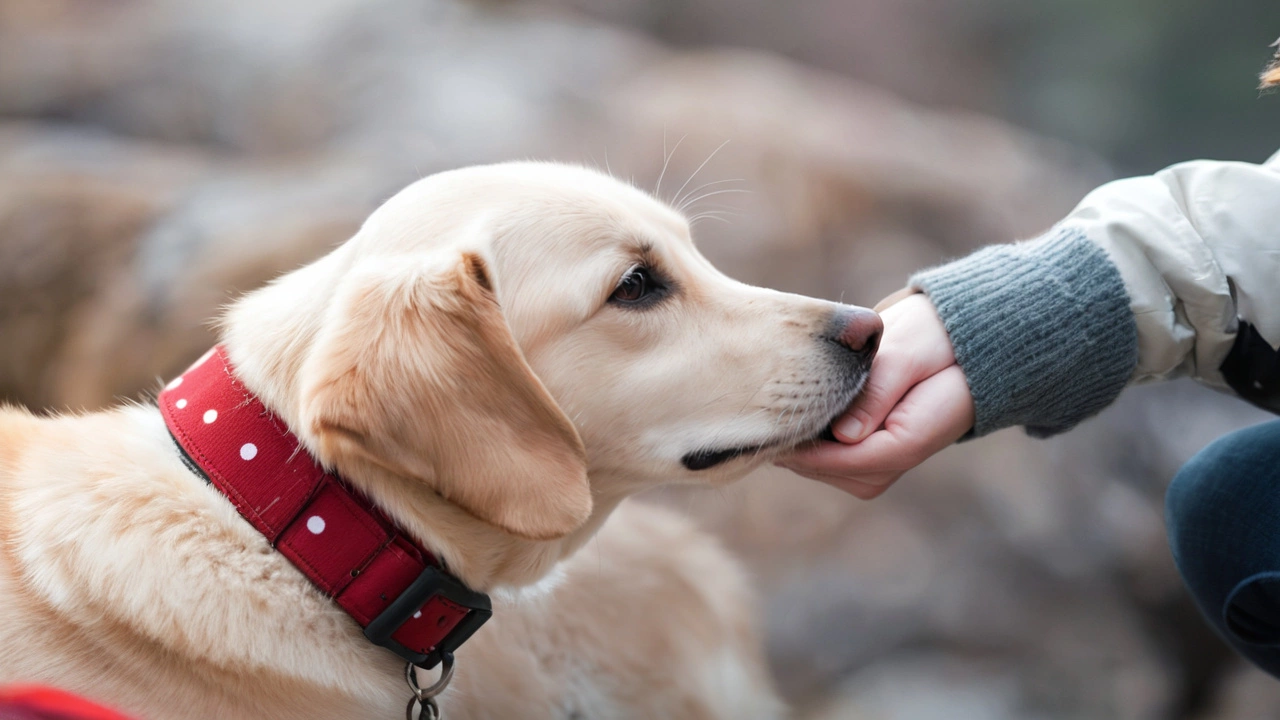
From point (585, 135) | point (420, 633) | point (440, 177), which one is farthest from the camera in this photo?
point (585, 135)

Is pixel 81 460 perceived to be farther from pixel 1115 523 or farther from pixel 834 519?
pixel 1115 523

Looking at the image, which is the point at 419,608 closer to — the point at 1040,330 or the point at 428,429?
the point at 428,429

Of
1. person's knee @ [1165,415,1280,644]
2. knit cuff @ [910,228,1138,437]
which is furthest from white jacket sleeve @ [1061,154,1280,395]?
person's knee @ [1165,415,1280,644]

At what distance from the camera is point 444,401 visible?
118 cm

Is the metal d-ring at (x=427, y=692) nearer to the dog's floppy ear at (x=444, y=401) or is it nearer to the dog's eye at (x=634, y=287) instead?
the dog's floppy ear at (x=444, y=401)

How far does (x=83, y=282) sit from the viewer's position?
2.72 meters

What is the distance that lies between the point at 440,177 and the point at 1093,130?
2.68 meters

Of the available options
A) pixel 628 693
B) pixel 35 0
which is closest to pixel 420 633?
pixel 628 693

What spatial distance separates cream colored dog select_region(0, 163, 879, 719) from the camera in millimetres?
1173

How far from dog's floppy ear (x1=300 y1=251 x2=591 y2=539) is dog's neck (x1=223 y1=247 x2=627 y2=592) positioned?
0.13ft

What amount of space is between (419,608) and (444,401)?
1.04 ft

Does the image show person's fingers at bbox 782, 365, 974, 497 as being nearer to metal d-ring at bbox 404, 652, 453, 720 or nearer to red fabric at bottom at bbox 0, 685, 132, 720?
metal d-ring at bbox 404, 652, 453, 720

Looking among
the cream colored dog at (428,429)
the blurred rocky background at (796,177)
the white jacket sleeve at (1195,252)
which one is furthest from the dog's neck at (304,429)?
the blurred rocky background at (796,177)

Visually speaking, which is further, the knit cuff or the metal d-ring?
the knit cuff
